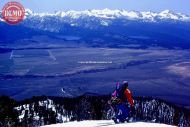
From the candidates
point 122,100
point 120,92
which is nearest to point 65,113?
point 122,100

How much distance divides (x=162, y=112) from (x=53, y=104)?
40473mm

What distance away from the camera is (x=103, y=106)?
130 metres

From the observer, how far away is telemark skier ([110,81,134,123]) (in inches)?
944
